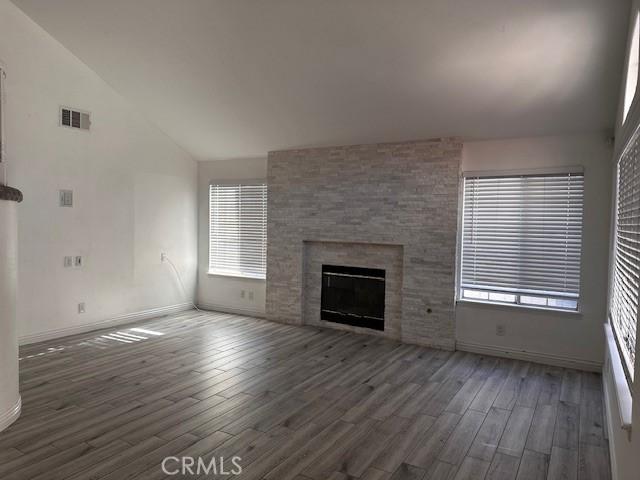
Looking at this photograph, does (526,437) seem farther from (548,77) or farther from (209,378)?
(548,77)

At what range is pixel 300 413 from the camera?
3537 millimetres

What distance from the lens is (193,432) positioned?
10.4 feet

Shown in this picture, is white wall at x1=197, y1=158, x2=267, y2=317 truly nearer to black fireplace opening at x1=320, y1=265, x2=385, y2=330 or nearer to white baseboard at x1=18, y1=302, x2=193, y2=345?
white baseboard at x1=18, y1=302, x2=193, y2=345

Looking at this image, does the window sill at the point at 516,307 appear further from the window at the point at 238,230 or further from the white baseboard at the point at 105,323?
the white baseboard at the point at 105,323

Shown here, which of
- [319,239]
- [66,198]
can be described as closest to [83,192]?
[66,198]

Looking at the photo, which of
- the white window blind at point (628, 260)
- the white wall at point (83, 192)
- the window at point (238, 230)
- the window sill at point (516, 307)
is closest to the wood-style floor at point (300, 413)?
the window sill at point (516, 307)

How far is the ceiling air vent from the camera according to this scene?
5.47m

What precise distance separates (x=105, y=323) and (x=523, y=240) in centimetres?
535

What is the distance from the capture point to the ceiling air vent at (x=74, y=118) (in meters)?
5.47

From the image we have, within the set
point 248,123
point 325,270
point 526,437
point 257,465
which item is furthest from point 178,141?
point 526,437

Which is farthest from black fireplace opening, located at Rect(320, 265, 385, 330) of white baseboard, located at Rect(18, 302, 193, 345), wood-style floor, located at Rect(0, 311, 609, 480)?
white baseboard, located at Rect(18, 302, 193, 345)

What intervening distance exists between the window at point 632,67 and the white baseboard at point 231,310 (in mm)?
5219

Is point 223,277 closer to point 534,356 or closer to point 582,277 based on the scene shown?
point 534,356

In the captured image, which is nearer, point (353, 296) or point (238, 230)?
point (353, 296)
